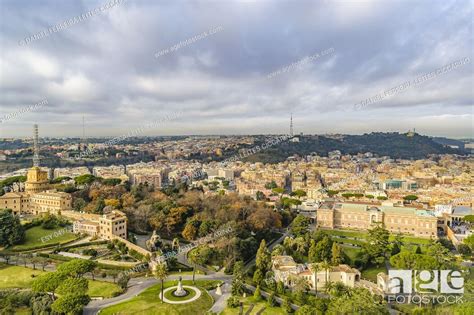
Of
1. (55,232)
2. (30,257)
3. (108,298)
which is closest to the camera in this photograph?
(108,298)

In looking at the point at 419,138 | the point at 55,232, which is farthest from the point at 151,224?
the point at 419,138

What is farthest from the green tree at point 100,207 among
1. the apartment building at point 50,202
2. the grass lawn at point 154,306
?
the grass lawn at point 154,306

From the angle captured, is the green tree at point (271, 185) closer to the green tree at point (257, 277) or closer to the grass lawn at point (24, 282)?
the green tree at point (257, 277)

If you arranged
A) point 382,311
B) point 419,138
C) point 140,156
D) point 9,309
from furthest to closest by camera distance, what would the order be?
point 419,138 → point 140,156 → point 9,309 → point 382,311

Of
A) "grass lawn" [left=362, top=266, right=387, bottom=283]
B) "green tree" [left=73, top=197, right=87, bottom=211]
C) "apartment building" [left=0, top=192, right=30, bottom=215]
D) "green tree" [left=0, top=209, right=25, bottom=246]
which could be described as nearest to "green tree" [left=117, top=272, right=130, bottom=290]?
"green tree" [left=0, top=209, right=25, bottom=246]

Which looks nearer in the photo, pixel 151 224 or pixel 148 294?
pixel 148 294

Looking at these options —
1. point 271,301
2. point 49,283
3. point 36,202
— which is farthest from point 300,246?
point 36,202

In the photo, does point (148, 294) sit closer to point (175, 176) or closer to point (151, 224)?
point (151, 224)
